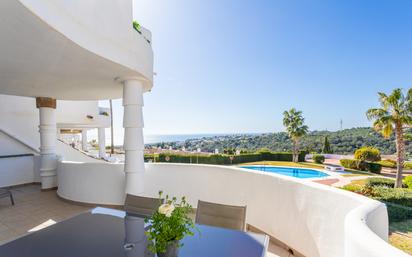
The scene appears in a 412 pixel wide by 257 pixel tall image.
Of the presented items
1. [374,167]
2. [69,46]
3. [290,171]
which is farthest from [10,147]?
[374,167]

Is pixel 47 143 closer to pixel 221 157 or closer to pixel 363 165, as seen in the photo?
pixel 221 157

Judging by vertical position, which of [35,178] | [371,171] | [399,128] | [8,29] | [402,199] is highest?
[8,29]

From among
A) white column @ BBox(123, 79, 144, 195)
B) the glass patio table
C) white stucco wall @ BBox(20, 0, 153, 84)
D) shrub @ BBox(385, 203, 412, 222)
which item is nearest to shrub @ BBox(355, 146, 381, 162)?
shrub @ BBox(385, 203, 412, 222)

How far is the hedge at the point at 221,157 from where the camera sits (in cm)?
1585

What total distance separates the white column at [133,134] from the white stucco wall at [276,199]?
46 cm

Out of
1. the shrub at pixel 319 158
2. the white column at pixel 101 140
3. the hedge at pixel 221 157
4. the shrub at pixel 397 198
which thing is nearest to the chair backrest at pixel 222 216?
the shrub at pixel 397 198

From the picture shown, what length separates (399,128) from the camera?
1112 centimetres

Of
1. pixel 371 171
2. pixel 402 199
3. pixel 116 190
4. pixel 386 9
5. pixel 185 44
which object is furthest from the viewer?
pixel 371 171

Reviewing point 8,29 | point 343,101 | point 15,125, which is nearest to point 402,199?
point 8,29

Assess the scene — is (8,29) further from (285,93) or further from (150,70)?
(285,93)

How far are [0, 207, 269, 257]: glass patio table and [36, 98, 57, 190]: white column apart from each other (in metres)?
4.97

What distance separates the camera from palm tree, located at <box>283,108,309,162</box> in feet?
69.4

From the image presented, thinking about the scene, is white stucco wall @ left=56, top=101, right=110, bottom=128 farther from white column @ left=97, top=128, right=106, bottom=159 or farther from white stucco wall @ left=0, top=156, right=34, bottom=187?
white column @ left=97, top=128, right=106, bottom=159

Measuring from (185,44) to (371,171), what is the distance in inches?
656
